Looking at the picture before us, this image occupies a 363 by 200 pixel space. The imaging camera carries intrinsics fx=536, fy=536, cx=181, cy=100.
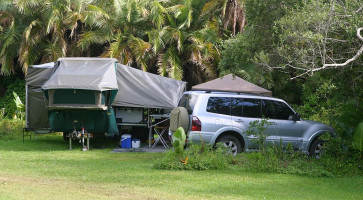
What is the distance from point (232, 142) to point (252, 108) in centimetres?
106

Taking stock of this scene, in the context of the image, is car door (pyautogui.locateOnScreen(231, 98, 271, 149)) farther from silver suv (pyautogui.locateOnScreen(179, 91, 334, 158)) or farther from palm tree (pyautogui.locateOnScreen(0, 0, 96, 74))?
palm tree (pyautogui.locateOnScreen(0, 0, 96, 74))

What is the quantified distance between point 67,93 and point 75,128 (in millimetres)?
1323

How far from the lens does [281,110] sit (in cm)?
1395

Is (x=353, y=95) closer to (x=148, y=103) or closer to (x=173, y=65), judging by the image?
(x=148, y=103)

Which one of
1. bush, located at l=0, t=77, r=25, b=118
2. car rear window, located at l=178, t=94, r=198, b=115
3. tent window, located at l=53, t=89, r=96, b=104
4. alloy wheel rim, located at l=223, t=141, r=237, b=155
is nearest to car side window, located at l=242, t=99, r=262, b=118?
alloy wheel rim, located at l=223, t=141, r=237, b=155

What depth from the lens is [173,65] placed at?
2220 centimetres

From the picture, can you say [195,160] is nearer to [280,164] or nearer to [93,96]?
[280,164]

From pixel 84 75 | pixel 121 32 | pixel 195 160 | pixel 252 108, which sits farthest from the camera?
pixel 121 32

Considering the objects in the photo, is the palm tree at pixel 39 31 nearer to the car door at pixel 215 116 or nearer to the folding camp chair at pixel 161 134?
the folding camp chair at pixel 161 134

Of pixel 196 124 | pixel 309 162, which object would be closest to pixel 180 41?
pixel 196 124

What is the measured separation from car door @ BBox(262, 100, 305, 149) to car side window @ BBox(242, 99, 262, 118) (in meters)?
0.13

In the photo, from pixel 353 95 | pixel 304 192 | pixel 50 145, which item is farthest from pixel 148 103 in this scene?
pixel 304 192

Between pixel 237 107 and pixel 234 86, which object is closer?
pixel 237 107

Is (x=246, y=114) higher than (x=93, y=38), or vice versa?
(x=93, y=38)
